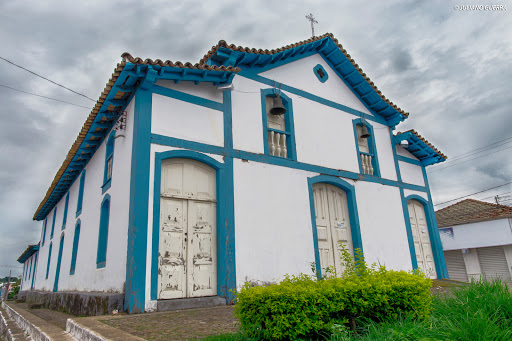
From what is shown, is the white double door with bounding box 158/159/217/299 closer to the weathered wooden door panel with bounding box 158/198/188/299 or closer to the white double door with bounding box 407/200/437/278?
the weathered wooden door panel with bounding box 158/198/188/299

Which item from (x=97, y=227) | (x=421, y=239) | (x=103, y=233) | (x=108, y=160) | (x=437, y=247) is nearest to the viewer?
(x=103, y=233)

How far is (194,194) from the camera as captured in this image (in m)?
7.42

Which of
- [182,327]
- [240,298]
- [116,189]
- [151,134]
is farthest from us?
[116,189]

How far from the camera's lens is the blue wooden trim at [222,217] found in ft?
21.6

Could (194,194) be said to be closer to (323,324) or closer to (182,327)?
(182,327)

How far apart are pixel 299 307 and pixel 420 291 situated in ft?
4.73

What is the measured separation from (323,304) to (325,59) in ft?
32.4

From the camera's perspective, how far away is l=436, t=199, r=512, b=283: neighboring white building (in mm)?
16828

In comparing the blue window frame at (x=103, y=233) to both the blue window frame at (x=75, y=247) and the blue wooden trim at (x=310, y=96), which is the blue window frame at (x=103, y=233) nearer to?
the blue window frame at (x=75, y=247)

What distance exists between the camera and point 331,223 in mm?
9570

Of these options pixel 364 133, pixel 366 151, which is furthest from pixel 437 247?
pixel 364 133

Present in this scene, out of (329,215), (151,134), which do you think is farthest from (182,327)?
(329,215)

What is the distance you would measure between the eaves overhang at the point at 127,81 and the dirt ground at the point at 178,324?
4409 millimetres

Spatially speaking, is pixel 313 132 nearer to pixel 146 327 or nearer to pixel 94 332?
pixel 146 327
